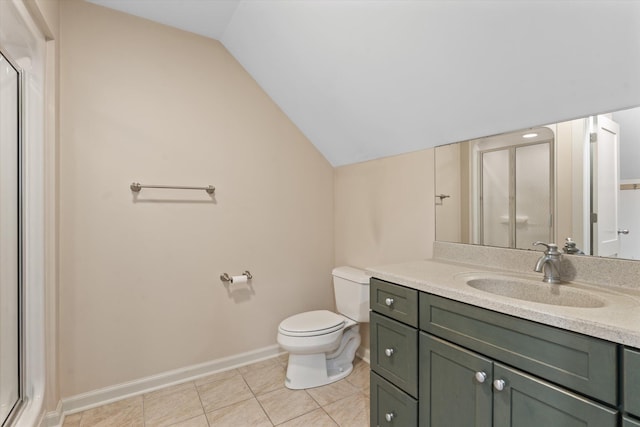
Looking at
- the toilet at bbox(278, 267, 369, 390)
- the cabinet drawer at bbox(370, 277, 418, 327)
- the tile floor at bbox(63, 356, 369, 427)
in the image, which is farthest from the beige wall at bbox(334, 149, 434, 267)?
the tile floor at bbox(63, 356, 369, 427)

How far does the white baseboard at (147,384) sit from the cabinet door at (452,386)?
1489mm

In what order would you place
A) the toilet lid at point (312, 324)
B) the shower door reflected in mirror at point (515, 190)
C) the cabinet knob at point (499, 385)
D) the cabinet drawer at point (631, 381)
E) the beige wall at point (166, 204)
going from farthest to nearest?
1. the toilet lid at point (312, 324)
2. the beige wall at point (166, 204)
3. the shower door reflected in mirror at point (515, 190)
4. the cabinet knob at point (499, 385)
5. the cabinet drawer at point (631, 381)

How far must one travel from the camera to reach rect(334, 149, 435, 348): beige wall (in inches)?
76.9

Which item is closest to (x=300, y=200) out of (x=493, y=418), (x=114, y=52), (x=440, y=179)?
(x=440, y=179)

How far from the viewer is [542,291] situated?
124cm

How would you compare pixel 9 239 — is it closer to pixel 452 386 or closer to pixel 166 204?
pixel 166 204

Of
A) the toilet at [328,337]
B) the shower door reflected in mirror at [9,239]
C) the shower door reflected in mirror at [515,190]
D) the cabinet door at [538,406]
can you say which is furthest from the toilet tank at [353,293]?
the shower door reflected in mirror at [9,239]

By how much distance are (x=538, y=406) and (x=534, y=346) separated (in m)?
0.17

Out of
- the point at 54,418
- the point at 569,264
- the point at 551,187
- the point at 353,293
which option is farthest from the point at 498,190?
the point at 54,418

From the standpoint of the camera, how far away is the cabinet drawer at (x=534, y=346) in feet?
2.60

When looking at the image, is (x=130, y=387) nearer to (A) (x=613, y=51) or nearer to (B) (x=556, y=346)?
(B) (x=556, y=346)

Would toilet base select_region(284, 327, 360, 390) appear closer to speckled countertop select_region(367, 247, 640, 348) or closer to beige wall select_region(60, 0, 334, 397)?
beige wall select_region(60, 0, 334, 397)

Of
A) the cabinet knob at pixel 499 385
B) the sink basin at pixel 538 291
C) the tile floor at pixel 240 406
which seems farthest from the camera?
the tile floor at pixel 240 406

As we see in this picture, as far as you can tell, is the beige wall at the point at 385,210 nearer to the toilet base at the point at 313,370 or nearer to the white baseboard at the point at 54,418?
the toilet base at the point at 313,370
